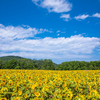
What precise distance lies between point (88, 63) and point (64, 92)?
53011 mm

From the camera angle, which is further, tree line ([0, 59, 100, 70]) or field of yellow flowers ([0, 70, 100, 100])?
tree line ([0, 59, 100, 70])

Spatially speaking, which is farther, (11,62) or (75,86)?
(11,62)

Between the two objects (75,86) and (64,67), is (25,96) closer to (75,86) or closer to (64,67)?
(75,86)

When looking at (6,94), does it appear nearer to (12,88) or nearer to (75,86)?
(12,88)

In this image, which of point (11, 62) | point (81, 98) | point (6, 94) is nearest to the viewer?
point (81, 98)

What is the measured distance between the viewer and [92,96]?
299 cm

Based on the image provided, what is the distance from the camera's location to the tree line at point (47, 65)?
5026cm

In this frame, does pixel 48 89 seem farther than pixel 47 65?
No

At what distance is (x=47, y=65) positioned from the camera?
187ft

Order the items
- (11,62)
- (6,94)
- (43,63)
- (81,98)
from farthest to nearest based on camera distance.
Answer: (43,63)
(11,62)
(6,94)
(81,98)

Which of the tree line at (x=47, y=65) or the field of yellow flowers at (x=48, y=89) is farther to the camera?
the tree line at (x=47, y=65)

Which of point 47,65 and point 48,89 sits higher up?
point 48,89

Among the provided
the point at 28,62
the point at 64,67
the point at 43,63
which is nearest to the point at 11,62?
the point at 28,62

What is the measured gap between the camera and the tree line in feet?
165
